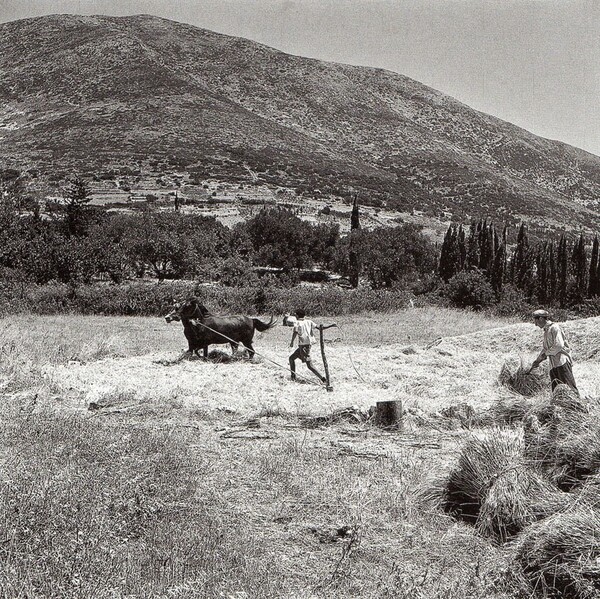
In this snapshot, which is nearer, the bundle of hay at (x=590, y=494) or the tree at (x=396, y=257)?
the bundle of hay at (x=590, y=494)

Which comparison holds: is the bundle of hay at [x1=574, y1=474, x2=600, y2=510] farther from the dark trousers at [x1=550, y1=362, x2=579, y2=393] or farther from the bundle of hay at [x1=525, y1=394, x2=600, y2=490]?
the dark trousers at [x1=550, y1=362, x2=579, y2=393]

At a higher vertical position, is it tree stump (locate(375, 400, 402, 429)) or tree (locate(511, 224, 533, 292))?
tree (locate(511, 224, 533, 292))

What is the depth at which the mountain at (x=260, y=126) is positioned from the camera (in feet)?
264

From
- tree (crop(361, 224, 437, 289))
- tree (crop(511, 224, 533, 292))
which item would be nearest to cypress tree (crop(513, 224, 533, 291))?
tree (crop(511, 224, 533, 292))

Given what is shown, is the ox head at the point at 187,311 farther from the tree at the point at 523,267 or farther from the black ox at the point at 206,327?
the tree at the point at 523,267

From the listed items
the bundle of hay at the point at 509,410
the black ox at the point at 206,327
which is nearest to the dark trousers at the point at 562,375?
the bundle of hay at the point at 509,410

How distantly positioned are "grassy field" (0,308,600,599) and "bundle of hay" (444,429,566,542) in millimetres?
206

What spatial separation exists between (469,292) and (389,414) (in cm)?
2859

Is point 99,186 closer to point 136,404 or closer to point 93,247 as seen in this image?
point 93,247

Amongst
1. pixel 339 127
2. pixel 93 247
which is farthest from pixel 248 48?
pixel 93 247

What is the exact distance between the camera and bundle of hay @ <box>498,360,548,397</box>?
12320 mm

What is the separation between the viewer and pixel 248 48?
150500 millimetres

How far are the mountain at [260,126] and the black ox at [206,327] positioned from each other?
194 ft

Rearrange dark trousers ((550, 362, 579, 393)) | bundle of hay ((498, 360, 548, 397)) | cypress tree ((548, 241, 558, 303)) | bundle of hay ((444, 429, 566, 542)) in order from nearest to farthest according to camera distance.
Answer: bundle of hay ((444, 429, 566, 542)) → dark trousers ((550, 362, 579, 393)) → bundle of hay ((498, 360, 548, 397)) → cypress tree ((548, 241, 558, 303))
